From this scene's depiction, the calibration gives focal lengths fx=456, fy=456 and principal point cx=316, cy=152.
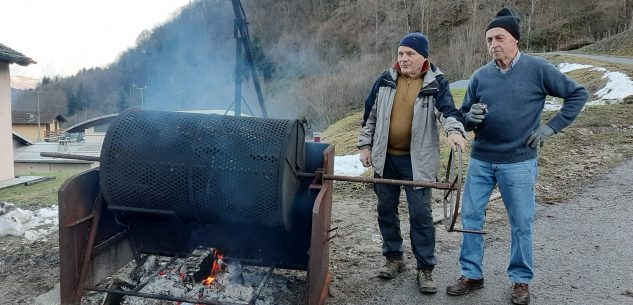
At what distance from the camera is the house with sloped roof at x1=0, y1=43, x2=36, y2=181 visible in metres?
13.5

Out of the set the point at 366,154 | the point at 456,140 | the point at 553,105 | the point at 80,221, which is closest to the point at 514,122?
the point at 456,140

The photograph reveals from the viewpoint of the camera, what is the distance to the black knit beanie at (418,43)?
3.22m

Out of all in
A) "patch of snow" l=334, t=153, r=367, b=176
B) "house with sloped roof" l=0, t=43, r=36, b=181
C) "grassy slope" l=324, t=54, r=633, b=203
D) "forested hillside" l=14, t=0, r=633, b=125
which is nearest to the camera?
"forested hillside" l=14, t=0, r=633, b=125

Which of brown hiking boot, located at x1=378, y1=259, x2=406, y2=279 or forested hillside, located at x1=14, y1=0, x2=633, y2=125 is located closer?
brown hiking boot, located at x1=378, y1=259, x2=406, y2=279

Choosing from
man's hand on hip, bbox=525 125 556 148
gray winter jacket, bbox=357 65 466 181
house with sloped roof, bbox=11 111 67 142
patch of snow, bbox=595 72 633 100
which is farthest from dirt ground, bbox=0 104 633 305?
house with sloped roof, bbox=11 111 67 142

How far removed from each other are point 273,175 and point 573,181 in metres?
5.99

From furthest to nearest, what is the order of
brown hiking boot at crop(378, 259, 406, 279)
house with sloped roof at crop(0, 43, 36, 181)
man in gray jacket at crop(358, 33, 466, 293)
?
house with sloped roof at crop(0, 43, 36, 181) < brown hiking boot at crop(378, 259, 406, 279) < man in gray jacket at crop(358, 33, 466, 293)

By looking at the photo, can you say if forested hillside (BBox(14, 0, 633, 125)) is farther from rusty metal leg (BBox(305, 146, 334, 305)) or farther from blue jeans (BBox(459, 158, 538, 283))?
blue jeans (BBox(459, 158, 538, 283))

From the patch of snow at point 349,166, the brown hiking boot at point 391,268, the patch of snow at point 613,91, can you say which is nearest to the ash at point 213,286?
the brown hiking boot at point 391,268

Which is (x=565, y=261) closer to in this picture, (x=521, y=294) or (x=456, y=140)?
(x=521, y=294)

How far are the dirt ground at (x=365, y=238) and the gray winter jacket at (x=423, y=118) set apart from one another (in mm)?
970

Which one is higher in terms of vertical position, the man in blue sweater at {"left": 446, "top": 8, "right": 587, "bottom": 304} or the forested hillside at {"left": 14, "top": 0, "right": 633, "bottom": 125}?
the forested hillside at {"left": 14, "top": 0, "right": 633, "bottom": 125}

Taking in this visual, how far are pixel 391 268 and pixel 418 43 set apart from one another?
1.81m

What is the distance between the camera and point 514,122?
10.1 feet
